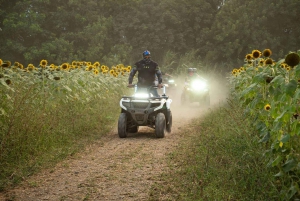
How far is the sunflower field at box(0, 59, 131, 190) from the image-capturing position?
19.6 feet

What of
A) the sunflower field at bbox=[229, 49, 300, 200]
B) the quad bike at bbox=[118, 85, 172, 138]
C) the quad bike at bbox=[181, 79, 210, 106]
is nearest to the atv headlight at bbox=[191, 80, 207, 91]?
the quad bike at bbox=[181, 79, 210, 106]

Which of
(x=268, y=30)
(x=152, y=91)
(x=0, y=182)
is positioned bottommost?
(x=0, y=182)

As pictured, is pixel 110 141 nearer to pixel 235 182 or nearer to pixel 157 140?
pixel 157 140

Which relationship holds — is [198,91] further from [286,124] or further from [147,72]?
[286,124]

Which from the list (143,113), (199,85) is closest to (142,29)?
(199,85)

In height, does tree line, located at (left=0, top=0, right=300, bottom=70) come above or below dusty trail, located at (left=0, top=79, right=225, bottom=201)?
above

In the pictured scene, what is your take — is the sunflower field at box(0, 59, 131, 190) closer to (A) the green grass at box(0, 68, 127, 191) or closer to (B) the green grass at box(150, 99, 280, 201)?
(A) the green grass at box(0, 68, 127, 191)

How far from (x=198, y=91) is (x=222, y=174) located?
11689 mm

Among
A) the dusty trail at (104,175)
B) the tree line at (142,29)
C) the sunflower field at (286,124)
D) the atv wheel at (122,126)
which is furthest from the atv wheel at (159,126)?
the tree line at (142,29)

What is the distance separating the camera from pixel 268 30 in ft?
111

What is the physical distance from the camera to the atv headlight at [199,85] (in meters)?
16.7

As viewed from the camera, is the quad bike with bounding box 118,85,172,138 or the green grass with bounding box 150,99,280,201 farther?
the quad bike with bounding box 118,85,172,138

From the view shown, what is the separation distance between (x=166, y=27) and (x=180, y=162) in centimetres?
3066

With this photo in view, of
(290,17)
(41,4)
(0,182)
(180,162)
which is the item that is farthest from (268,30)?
(0,182)
